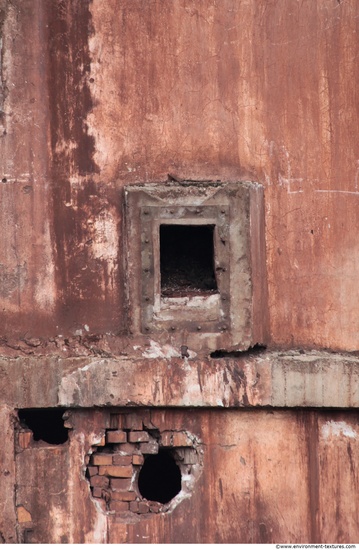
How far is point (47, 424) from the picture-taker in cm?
592

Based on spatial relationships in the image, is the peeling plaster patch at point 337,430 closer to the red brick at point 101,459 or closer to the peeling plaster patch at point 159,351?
the peeling plaster patch at point 159,351

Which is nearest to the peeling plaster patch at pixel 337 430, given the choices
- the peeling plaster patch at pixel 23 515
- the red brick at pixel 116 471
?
the red brick at pixel 116 471

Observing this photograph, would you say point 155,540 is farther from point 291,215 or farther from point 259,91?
point 259,91

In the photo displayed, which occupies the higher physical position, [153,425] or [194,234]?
[194,234]

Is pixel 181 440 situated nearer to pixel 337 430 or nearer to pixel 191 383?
pixel 191 383

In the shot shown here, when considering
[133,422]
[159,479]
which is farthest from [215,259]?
[159,479]

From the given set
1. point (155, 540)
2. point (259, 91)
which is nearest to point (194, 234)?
point (259, 91)

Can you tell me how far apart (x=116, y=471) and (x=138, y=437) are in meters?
0.23

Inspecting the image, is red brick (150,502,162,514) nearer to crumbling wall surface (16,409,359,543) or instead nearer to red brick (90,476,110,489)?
crumbling wall surface (16,409,359,543)

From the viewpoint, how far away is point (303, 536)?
220 inches

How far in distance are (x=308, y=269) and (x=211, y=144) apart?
88 cm

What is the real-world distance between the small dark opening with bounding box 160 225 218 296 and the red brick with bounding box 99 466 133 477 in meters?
1.04

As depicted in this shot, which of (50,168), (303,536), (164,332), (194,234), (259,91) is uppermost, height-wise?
(259,91)

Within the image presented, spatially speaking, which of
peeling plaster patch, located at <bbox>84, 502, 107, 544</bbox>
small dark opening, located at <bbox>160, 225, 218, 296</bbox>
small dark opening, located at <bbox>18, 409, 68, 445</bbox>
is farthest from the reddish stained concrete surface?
small dark opening, located at <bbox>160, 225, 218, 296</bbox>
